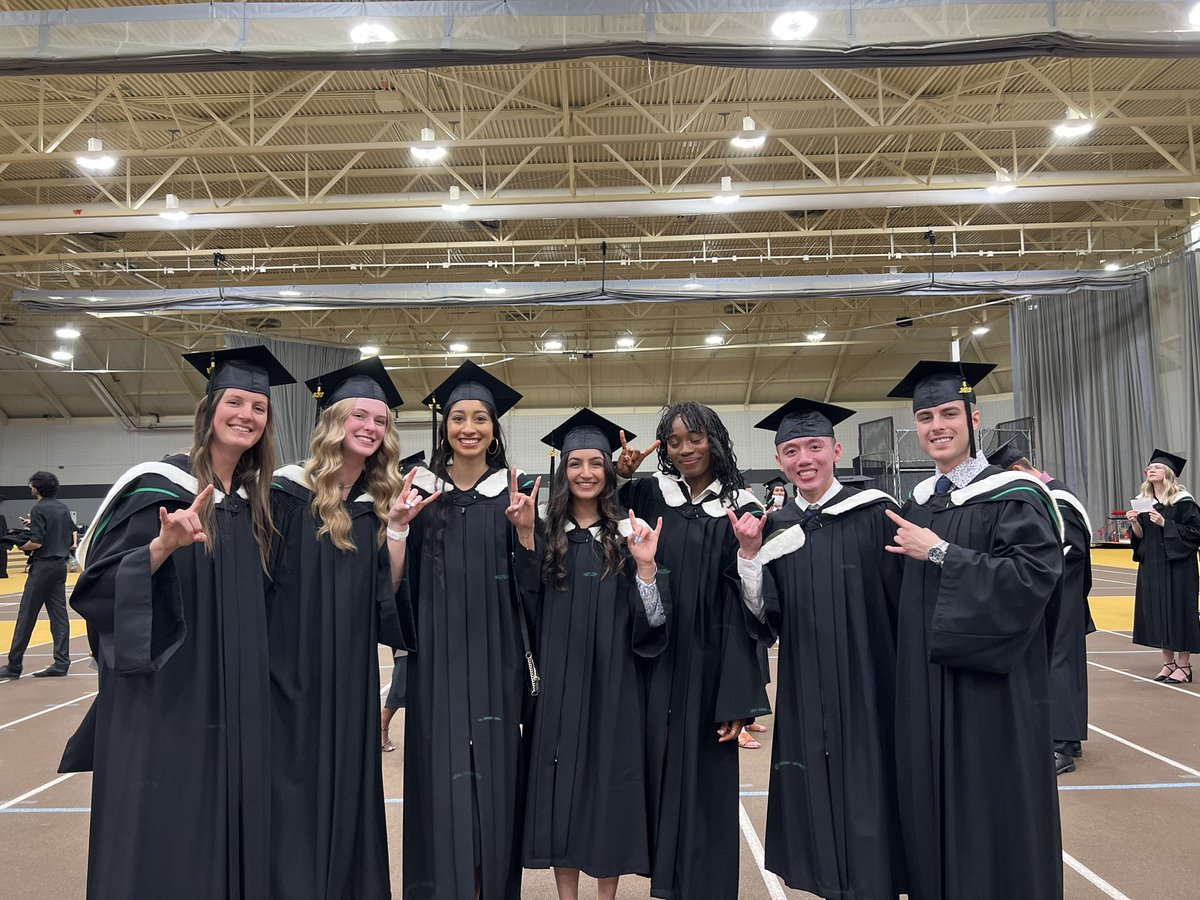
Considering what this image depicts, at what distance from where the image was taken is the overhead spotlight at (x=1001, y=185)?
12.5 m

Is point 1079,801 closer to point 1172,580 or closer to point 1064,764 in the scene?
point 1064,764

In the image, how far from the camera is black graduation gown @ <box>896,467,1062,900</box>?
8.28ft

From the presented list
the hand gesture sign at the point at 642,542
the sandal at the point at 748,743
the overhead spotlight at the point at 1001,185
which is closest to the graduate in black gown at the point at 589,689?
the hand gesture sign at the point at 642,542

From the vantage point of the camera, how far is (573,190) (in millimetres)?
13180

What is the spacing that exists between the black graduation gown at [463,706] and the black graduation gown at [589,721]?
0.09 m

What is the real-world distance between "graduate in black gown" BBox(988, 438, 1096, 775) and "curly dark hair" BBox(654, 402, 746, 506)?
2.31 meters

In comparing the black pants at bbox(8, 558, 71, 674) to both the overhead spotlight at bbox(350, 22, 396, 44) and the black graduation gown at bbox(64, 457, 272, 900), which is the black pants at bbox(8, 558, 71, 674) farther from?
the black graduation gown at bbox(64, 457, 272, 900)

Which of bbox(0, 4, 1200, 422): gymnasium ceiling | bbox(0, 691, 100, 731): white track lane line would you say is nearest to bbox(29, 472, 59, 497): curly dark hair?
→ bbox(0, 691, 100, 731): white track lane line

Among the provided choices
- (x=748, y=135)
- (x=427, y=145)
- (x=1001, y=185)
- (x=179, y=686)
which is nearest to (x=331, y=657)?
(x=179, y=686)

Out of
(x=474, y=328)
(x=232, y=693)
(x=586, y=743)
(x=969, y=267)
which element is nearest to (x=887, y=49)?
(x=586, y=743)

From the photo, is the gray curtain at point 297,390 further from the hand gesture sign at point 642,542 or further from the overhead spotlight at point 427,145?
the hand gesture sign at point 642,542

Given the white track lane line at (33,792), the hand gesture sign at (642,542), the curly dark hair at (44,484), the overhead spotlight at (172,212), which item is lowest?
the white track lane line at (33,792)

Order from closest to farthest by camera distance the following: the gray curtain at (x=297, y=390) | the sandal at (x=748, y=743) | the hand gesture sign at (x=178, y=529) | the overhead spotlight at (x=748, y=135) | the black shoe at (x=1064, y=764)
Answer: the hand gesture sign at (x=178, y=529) → the black shoe at (x=1064, y=764) → the sandal at (x=748, y=743) → the overhead spotlight at (x=748, y=135) → the gray curtain at (x=297, y=390)

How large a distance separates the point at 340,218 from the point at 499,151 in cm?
355
